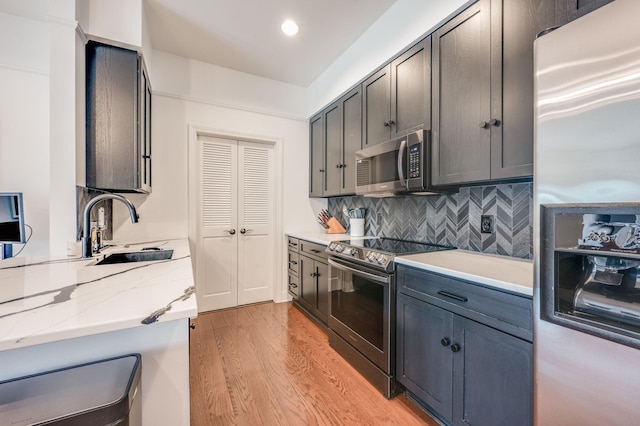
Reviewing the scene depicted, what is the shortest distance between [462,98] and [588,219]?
3.62ft

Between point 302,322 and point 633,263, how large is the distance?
8.47ft

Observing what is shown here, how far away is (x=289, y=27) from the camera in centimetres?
243

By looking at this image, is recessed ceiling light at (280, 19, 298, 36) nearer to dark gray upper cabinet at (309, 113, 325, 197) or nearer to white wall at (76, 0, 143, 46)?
Answer: dark gray upper cabinet at (309, 113, 325, 197)

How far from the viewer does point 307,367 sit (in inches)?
80.9

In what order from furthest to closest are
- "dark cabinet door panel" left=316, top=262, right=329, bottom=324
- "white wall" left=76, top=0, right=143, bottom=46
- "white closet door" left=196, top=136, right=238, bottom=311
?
"white closet door" left=196, top=136, right=238, bottom=311 → "dark cabinet door panel" left=316, top=262, right=329, bottom=324 → "white wall" left=76, top=0, right=143, bottom=46

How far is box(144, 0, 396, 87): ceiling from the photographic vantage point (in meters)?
2.19

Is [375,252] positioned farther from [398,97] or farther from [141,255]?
[141,255]

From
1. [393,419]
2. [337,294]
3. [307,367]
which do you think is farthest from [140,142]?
[393,419]

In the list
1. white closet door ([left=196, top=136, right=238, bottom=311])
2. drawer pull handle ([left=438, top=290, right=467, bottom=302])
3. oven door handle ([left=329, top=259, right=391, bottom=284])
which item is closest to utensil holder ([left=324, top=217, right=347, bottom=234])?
oven door handle ([left=329, top=259, right=391, bottom=284])

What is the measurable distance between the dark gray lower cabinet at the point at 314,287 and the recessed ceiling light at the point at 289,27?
220 cm

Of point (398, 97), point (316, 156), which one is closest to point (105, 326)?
point (398, 97)

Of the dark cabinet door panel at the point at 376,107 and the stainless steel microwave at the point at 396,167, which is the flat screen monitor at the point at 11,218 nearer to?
the stainless steel microwave at the point at 396,167

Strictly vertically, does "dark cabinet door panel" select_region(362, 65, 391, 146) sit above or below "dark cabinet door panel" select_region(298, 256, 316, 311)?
above

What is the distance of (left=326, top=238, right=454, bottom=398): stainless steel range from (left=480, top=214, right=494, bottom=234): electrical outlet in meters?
0.30
